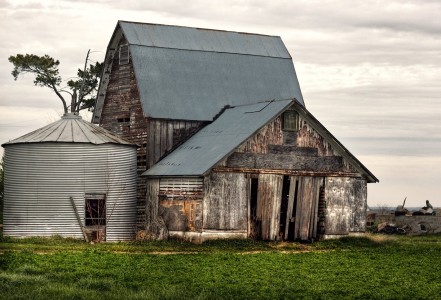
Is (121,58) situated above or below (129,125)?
above

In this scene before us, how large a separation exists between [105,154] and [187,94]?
6432 millimetres

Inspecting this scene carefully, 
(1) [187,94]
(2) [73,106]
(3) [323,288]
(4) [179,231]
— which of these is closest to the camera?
(3) [323,288]

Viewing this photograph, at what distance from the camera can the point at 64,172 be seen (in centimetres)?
3831

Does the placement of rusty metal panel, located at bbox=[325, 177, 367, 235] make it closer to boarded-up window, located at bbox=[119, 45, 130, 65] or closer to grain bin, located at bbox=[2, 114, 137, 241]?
grain bin, located at bbox=[2, 114, 137, 241]

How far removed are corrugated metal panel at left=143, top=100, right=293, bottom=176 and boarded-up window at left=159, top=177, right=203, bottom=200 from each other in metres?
0.34

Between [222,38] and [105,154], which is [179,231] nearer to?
[105,154]

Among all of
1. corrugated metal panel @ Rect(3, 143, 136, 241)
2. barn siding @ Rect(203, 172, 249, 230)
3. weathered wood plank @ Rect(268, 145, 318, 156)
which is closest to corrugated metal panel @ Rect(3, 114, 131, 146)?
corrugated metal panel @ Rect(3, 143, 136, 241)

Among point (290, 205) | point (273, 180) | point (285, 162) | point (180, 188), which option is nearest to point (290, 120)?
point (285, 162)

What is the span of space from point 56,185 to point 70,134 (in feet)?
7.71

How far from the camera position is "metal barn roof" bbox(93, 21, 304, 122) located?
4344cm

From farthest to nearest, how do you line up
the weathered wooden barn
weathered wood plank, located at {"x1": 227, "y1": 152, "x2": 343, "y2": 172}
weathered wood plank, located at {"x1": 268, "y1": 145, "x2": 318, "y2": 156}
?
weathered wood plank, located at {"x1": 268, "y1": 145, "x2": 318, "y2": 156}, weathered wood plank, located at {"x1": 227, "y1": 152, "x2": 343, "y2": 172}, the weathered wooden barn

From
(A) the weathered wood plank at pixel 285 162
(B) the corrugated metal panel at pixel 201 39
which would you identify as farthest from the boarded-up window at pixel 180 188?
(B) the corrugated metal panel at pixel 201 39

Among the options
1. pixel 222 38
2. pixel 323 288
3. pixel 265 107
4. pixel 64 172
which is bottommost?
pixel 323 288

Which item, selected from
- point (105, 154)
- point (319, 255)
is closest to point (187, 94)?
point (105, 154)
